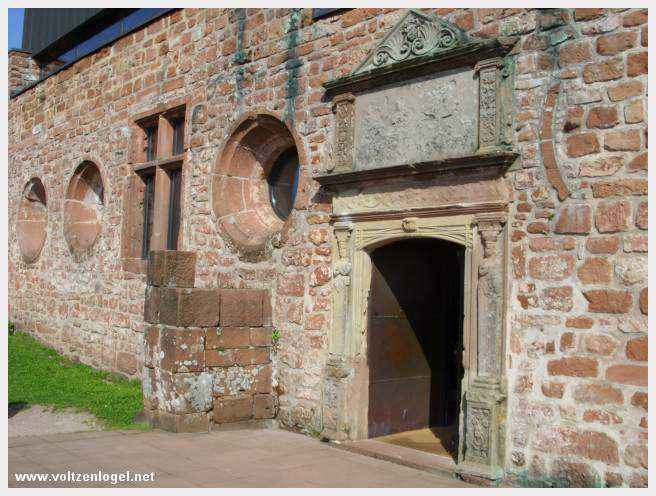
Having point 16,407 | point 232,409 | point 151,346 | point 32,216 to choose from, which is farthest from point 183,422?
point 32,216

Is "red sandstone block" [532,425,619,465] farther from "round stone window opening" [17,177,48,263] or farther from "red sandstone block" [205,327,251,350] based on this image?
"round stone window opening" [17,177,48,263]

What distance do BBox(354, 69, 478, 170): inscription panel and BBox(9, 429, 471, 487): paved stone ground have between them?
2.48 metres

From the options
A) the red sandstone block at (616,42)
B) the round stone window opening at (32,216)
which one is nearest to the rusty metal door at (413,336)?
the red sandstone block at (616,42)

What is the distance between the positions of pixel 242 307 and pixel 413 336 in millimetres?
1685

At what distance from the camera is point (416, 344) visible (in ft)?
22.8

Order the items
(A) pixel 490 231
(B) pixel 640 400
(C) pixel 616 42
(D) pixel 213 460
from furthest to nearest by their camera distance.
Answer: (D) pixel 213 460 < (A) pixel 490 231 < (C) pixel 616 42 < (B) pixel 640 400

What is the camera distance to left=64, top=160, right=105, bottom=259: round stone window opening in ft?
36.7

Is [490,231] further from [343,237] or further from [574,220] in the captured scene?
[343,237]

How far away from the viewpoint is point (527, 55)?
5262 millimetres

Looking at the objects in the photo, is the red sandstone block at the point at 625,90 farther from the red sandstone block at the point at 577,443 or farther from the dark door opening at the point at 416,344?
the red sandstone block at the point at 577,443

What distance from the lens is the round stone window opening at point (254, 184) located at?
788cm

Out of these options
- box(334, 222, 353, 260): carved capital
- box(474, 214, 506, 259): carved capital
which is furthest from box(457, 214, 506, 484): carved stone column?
box(334, 222, 353, 260): carved capital

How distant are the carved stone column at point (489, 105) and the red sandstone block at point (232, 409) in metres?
3.35

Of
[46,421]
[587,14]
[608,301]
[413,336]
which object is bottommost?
[46,421]
